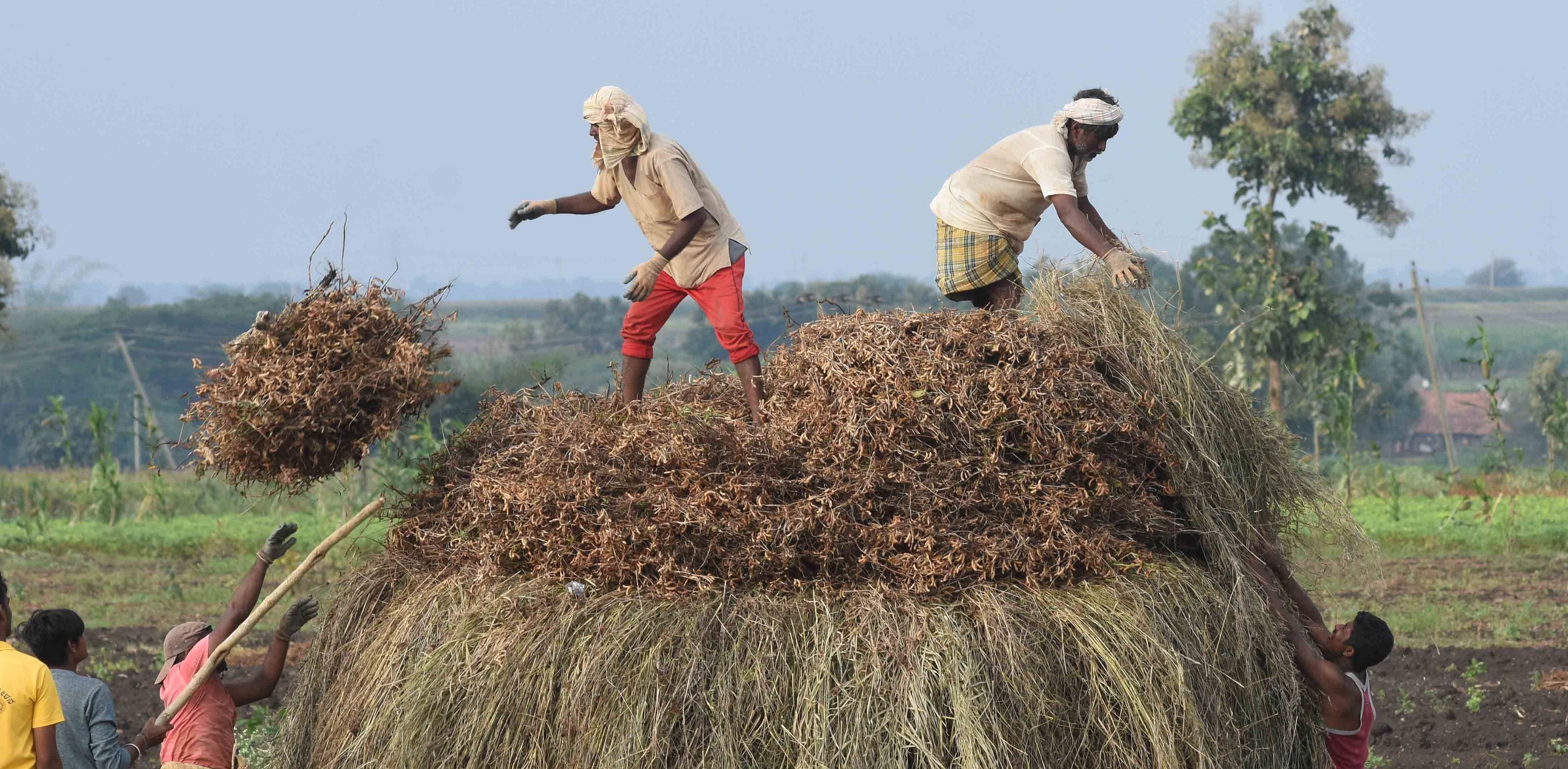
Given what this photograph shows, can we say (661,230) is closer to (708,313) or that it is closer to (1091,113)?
(708,313)

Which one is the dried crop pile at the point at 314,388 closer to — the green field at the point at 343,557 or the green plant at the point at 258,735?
the green plant at the point at 258,735

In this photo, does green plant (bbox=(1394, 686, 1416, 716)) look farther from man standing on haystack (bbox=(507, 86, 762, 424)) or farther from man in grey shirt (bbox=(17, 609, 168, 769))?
man in grey shirt (bbox=(17, 609, 168, 769))

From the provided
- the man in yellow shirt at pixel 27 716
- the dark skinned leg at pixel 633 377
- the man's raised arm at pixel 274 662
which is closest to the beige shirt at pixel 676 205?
the dark skinned leg at pixel 633 377

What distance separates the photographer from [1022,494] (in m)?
4.57

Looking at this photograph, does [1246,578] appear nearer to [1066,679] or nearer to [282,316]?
[1066,679]

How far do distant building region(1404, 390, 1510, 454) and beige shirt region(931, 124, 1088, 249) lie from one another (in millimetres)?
44418

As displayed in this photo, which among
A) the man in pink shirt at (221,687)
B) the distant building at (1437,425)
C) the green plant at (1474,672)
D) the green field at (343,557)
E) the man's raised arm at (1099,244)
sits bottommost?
the distant building at (1437,425)

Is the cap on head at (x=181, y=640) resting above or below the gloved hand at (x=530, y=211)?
below

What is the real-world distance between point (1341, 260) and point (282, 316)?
→ 50733 mm

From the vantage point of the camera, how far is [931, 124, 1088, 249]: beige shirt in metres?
5.76

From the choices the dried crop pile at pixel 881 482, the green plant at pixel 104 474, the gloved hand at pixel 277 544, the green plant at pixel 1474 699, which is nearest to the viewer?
the dried crop pile at pixel 881 482

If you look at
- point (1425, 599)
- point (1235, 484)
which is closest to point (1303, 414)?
point (1425, 599)

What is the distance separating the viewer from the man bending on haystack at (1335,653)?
5.05 metres

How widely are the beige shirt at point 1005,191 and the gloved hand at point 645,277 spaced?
1.20 m
